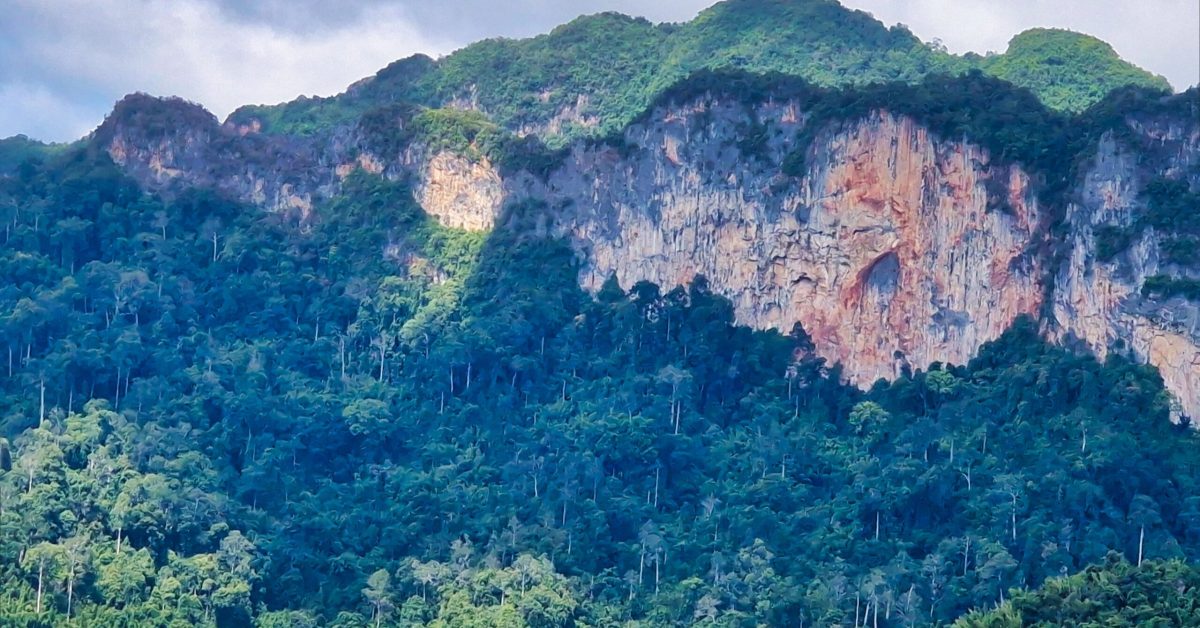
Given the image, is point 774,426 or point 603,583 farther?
point 774,426

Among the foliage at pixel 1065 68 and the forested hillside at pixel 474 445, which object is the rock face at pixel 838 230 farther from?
the foliage at pixel 1065 68

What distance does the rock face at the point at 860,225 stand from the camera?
2080 inches

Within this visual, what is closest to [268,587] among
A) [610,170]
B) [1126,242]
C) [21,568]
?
[21,568]

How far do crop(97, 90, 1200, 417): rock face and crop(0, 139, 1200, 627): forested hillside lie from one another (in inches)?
26.2

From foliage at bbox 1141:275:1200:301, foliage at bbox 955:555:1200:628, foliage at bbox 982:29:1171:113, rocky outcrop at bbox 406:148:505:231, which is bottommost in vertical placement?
foliage at bbox 955:555:1200:628

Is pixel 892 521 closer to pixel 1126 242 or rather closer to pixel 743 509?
pixel 743 509

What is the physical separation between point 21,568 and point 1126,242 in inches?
890

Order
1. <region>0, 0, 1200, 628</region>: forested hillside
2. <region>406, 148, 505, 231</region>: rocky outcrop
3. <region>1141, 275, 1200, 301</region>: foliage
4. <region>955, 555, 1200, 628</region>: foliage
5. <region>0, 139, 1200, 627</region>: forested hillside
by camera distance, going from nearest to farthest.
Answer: <region>955, 555, 1200, 628</region>: foliage
<region>0, 139, 1200, 627</region>: forested hillside
<region>0, 0, 1200, 628</region>: forested hillside
<region>1141, 275, 1200, 301</region>: foliage
<region>406, 148, 505, 231</region>: rocky outcrop

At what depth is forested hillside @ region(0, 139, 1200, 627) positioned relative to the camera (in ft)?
164

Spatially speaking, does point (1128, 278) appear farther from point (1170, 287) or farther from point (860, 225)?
point (860, 225)

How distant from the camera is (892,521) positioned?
2041 inches

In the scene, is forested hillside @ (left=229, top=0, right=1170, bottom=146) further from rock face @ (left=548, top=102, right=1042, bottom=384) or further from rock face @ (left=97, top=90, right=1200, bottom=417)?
rock face @ (left=548, top=102, right=1042, bottom=384)

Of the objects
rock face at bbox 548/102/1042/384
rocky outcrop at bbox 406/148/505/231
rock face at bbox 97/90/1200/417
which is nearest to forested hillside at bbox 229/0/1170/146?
rocky outcrop at bbox 406/148/505/231

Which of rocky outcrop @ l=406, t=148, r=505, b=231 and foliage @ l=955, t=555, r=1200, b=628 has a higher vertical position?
rocky outcrop @ l=406, t=148, r=505, b=231
